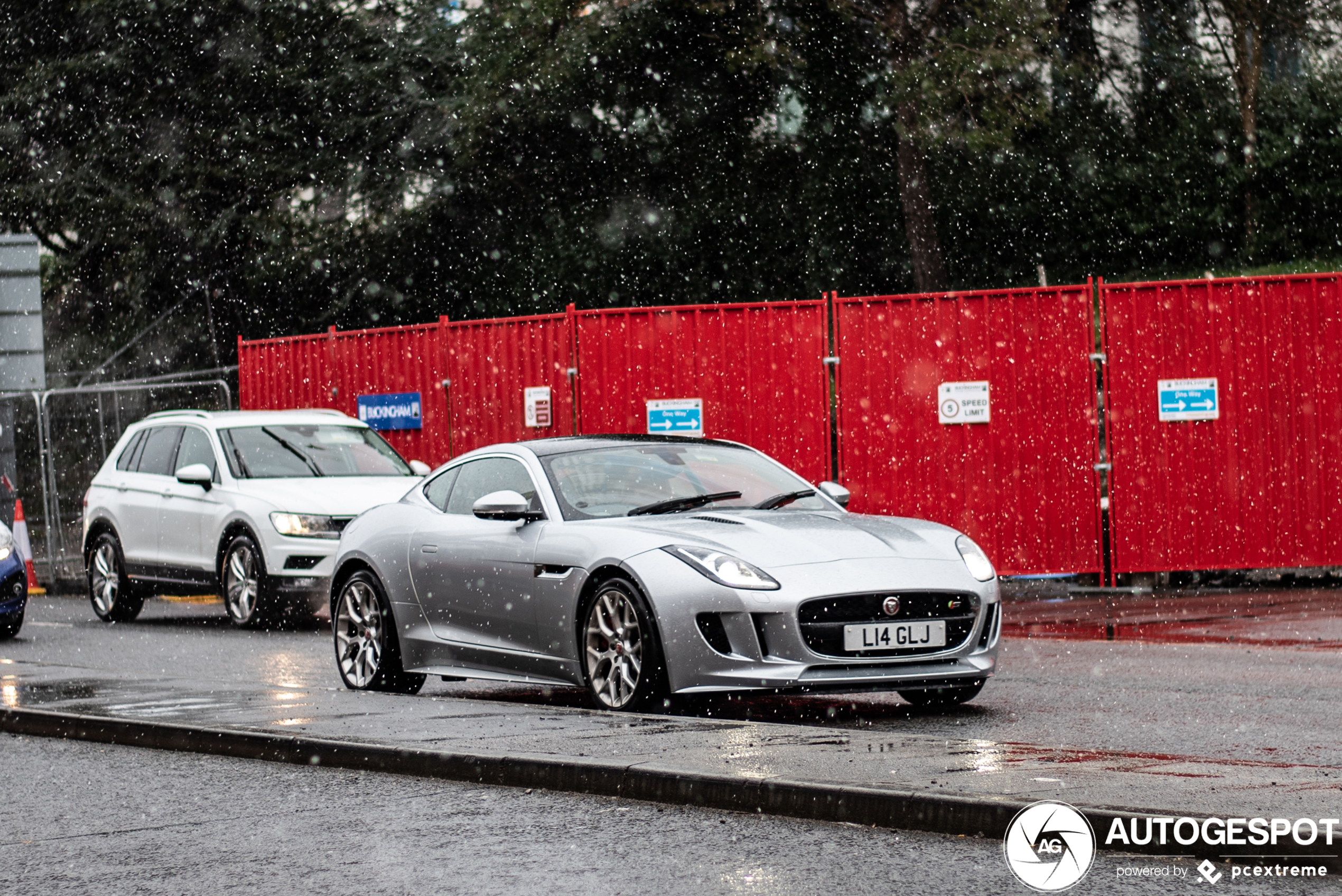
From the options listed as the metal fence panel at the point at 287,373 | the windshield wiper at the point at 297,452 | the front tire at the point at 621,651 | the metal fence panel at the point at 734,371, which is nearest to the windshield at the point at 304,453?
the windshield wiper at the point at 297,452

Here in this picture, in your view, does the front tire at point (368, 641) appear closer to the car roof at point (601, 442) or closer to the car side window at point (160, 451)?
the car roof at point (601, 442)

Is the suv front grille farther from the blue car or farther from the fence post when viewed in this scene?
the fence post

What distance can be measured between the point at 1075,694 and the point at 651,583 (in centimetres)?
249

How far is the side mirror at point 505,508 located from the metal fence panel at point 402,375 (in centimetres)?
935

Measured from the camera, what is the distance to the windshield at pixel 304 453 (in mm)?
16875

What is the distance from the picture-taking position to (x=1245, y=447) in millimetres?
16578

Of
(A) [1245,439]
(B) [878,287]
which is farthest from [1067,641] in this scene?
(B) [878,287]

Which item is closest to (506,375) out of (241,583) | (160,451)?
(160,451)

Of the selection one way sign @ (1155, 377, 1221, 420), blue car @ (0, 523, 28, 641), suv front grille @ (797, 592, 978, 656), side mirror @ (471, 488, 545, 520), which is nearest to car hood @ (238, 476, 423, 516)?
blue car @ (0, 523, 28, 641)

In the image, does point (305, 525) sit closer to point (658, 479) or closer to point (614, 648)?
point (658, 479)

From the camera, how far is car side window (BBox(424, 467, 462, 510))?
11.2 metres

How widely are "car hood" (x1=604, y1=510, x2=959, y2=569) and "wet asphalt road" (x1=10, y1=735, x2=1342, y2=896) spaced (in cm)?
202

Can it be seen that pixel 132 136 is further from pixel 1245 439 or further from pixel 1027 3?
pixel 1245 439

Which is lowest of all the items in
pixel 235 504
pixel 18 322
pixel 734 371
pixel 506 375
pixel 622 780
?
pixel 622 780
